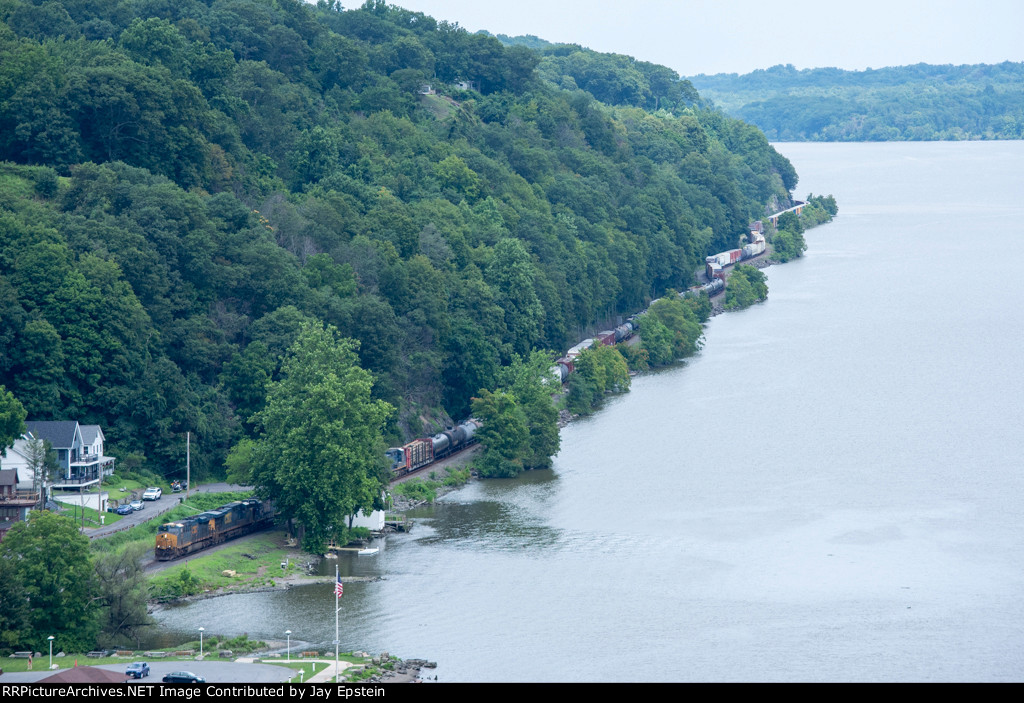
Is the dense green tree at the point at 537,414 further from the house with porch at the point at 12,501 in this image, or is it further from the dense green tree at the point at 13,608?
the dense green tree at the point at 13,608

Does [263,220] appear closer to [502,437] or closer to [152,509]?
[502,437]

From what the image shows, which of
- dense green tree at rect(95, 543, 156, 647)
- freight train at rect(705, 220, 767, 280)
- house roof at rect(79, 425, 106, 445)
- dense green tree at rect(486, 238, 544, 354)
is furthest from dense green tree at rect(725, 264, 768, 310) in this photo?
dense green tree at rect(95, 543, 156, 647)

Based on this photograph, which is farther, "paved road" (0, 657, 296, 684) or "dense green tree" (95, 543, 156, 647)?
"dense green tree" (95, 543, 156, 647)

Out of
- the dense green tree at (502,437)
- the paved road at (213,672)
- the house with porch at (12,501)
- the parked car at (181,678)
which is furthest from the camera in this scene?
the dense green tree at (502,437)

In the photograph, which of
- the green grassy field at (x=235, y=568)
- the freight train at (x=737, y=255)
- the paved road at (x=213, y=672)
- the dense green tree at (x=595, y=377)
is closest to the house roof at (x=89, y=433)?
the green grassy field at (x=235, y=568)

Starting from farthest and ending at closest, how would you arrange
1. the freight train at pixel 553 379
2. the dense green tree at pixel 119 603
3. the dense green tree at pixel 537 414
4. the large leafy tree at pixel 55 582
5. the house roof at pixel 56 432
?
the dense green tree at pixel 537 414, the freight train at pixel 553 379, the house roof at pixel 56 432, the dense green tree at pixel 119 603, the large leafy tree at pixel 55 582

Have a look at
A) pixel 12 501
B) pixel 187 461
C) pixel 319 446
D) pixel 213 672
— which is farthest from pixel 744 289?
pixel 213 672

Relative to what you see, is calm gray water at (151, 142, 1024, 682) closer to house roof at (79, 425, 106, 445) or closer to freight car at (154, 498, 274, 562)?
freight car at (154, 498, 274, 562)
